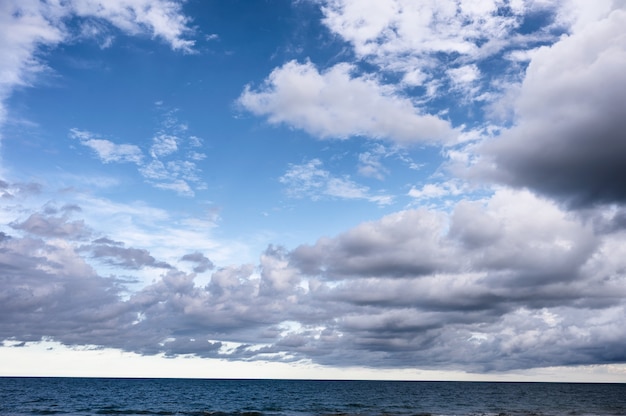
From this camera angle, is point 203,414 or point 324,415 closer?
point 324,415

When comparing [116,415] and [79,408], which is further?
[79,408]

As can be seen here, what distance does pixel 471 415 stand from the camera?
82812mm

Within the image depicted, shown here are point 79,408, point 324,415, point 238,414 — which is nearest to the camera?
point 324,415

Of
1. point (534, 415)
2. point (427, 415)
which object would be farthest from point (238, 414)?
point (534, 415)

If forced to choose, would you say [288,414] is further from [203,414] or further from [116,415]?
[116,415]

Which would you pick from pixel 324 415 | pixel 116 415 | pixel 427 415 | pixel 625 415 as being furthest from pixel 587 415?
pixel 116 415

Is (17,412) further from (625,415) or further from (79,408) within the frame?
(625,415)

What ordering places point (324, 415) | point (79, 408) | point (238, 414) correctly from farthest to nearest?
point (79, 408), point (238, 414), point (324, 415)

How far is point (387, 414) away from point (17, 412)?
64003 millimetres

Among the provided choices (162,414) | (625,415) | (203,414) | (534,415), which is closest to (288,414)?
(203,414)

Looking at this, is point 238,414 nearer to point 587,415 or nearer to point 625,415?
point 587,415

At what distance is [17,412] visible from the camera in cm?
8350

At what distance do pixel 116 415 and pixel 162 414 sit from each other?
Answer: 7.64 m

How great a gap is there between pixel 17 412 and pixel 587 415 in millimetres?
99086
